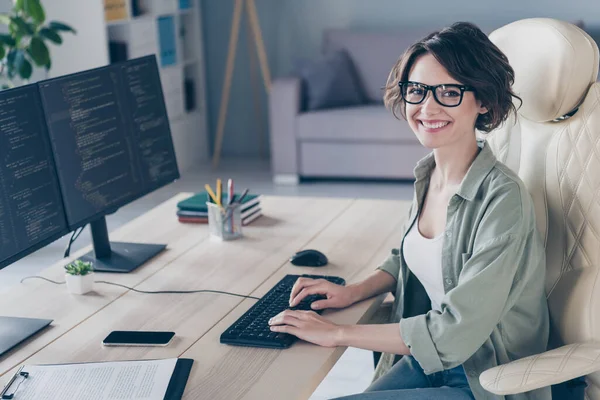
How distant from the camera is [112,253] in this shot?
6.87ft

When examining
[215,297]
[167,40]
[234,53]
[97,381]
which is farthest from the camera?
[234,53]

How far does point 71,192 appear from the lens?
1875mm

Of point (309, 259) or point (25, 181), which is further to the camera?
point (309, 259)

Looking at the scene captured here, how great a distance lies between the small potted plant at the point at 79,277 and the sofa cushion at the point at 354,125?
3479 millimetres

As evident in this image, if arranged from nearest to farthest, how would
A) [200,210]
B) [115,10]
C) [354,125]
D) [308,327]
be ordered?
[308,327] → [200,210] → [115,10] → [354,125]

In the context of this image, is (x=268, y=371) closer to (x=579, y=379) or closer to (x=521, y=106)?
(x=579, y=379)

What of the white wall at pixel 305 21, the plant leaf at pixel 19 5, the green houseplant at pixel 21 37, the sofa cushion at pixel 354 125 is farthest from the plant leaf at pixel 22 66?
the white wall at pixel 305 21

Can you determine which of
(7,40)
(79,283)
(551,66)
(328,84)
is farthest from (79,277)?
(328,84)

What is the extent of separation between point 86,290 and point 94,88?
47cm

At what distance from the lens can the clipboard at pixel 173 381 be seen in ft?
4.46

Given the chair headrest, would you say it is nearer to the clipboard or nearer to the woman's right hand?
the woman's right hand

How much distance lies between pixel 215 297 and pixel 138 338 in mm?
268

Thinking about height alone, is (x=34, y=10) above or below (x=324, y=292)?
above

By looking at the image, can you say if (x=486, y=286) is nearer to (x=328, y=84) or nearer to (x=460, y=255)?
(x=460, y=255)
